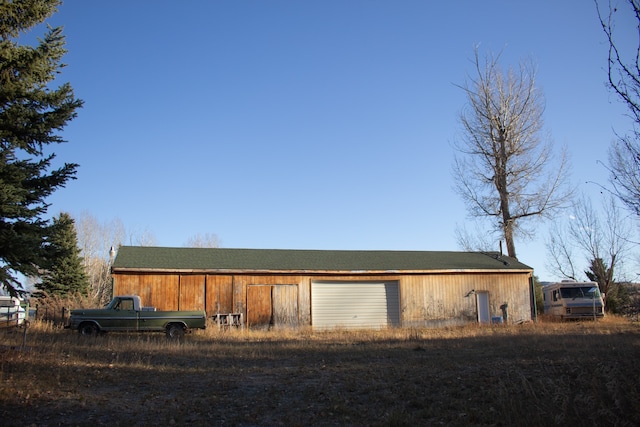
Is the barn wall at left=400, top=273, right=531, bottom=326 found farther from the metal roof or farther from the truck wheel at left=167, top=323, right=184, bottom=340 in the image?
the truck wheel at left=167, top=323, right=184, bottom=340

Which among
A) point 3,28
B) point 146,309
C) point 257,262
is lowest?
point 146,309

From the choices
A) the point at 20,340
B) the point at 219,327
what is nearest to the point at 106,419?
the point at 20,340

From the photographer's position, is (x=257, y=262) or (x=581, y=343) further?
(x=257, y=262)

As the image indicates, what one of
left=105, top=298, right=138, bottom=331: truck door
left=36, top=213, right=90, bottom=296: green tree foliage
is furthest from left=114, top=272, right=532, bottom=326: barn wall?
left=36, top=213, right=90, bottom=296: green tree foliage

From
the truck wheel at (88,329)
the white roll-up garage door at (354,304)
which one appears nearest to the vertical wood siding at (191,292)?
the truck wheel at (88,329)

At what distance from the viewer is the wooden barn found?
24.0m

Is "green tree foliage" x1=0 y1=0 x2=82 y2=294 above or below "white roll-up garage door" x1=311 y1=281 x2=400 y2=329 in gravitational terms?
above

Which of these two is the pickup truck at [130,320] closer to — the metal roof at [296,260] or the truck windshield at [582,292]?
the metal roof at [296,260]

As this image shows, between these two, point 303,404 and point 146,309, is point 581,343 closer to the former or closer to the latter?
point 303,404

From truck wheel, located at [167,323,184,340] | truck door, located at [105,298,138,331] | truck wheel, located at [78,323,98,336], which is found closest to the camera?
truck wheel, located at [78,323,98,336]

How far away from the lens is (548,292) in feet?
102

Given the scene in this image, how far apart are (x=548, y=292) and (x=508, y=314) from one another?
162 inches

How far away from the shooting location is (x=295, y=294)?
25.5 meters

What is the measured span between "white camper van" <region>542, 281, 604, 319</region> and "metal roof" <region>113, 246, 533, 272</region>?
7.31ft
